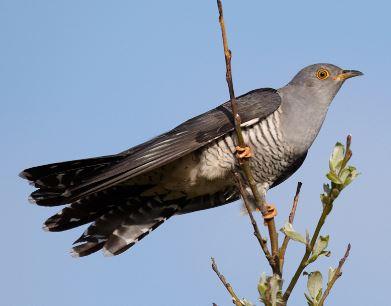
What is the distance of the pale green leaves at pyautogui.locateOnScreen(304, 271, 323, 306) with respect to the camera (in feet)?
6.83

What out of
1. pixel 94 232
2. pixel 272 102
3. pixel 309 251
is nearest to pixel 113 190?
pixel 94 232

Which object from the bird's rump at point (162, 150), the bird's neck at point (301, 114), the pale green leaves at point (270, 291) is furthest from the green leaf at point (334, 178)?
the bird's neck at point (301, 114)

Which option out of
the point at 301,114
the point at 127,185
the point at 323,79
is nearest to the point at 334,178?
the point at 301,114

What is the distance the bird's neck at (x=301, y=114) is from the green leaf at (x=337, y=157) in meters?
2.48

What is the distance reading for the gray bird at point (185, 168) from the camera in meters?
4.32

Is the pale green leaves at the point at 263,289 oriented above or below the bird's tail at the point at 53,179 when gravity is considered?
below

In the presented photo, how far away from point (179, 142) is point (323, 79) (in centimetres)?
142

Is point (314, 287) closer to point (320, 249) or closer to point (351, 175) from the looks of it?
point (320, 249)

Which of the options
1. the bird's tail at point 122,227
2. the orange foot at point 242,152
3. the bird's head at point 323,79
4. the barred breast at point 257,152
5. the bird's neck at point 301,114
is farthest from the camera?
the bird's head at point 323,79

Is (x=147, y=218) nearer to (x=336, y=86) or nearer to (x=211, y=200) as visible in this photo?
(x=211, y=200)

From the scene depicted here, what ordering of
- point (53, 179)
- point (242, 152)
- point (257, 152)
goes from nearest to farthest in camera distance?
point (242, 152)
point (53, 179)
point (257, 152)

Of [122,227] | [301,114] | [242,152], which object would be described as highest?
[301,114]

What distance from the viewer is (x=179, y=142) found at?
457 cm

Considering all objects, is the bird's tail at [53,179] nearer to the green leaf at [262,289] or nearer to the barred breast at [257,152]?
the barred breast at [257,152]
